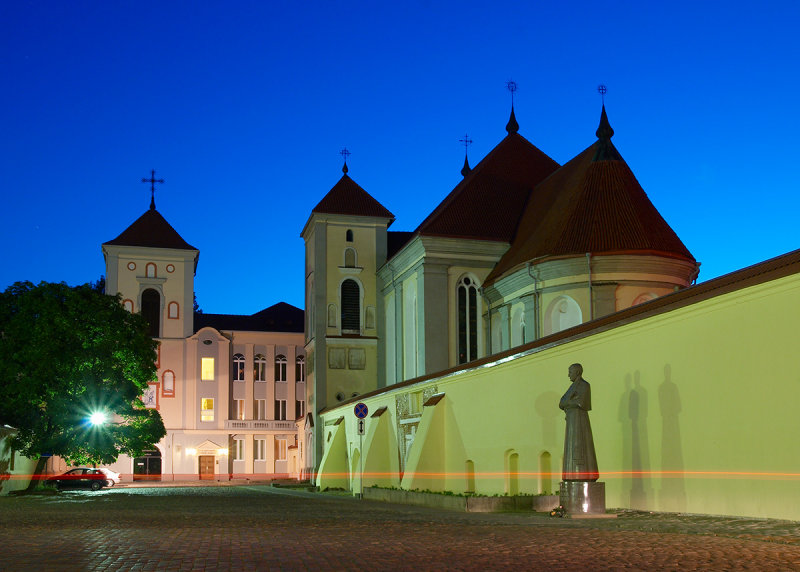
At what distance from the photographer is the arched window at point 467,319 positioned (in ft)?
149

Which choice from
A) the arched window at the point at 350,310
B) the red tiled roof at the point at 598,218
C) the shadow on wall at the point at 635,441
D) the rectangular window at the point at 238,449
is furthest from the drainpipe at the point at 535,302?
the rectangular window at the point at 238,449

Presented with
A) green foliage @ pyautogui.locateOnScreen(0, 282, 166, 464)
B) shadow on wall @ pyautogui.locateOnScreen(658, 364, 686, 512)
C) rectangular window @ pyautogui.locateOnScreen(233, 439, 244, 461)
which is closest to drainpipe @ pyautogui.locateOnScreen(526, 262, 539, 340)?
green foliage @ pyautogui.locateOnScreen(0, 282, 166, 464)

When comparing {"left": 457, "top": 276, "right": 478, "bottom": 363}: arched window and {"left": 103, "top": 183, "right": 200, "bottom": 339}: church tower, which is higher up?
{"left": 103, "top": 183, "right": 200, "bottom": 339}: church tower

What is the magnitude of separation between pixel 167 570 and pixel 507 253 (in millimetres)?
36876

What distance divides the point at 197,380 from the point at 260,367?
4.88 metres

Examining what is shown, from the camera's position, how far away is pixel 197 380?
68.6 meters

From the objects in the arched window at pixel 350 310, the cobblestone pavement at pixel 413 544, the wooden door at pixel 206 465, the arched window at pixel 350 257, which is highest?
the arched window at pixel 350 257

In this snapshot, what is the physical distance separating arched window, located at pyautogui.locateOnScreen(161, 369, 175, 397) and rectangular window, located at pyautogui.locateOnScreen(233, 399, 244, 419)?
15.3 ft

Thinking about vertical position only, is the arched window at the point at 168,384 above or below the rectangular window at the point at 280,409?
above

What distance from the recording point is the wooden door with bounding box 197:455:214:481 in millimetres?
67075

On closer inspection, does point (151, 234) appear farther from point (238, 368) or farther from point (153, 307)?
point (238, 368)

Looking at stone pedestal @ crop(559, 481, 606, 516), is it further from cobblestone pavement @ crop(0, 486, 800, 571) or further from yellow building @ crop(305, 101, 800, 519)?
yellow building @ crop(305, 101, 800, 519)

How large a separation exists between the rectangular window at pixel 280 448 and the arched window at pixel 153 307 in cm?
1129

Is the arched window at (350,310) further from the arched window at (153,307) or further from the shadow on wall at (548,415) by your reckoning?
the shadow on wall at (548,415)
